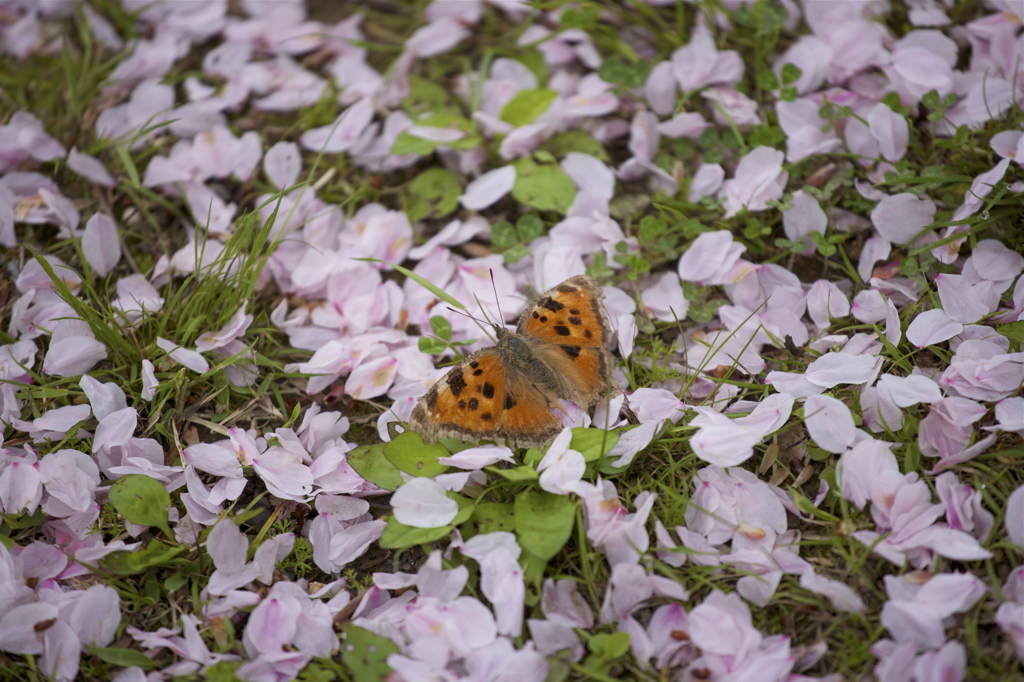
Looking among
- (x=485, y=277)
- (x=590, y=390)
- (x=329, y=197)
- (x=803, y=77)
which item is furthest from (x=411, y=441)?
(x=803, y=77)

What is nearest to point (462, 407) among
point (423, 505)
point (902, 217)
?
point (423, 505)

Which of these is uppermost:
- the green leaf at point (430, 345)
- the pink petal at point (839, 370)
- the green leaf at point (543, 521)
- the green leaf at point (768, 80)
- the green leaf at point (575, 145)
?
the green leaf at point (768, 80)

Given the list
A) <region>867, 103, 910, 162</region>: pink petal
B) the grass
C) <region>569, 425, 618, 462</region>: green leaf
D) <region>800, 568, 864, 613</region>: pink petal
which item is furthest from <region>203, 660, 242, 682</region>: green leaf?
<region>867, 103, 910, 162</region>: pink petal

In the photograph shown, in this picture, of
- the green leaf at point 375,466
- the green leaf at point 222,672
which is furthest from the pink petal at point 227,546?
the green leaf at point 375,466

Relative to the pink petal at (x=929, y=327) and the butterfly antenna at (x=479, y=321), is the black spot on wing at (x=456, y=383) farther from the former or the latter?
the pink petal at (x=929, y=327)

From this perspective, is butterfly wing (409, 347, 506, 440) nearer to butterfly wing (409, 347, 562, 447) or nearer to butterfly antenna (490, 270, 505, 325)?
butterfly wing (409, 347, 562, 447)
